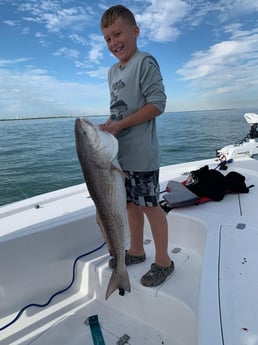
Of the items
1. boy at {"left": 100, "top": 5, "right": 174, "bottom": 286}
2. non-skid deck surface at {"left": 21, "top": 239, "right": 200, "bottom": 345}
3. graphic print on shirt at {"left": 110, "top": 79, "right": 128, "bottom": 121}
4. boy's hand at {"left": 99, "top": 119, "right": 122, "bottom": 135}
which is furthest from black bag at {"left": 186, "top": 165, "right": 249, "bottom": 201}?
boy's hand at {"left": 99, "top": 119, "right": 122, "bottom": 135}

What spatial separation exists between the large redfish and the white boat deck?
1.57 ft

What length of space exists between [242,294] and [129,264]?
107cm

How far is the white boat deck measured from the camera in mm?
1526

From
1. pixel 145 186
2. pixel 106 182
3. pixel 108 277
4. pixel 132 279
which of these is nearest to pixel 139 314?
pixel 132 279

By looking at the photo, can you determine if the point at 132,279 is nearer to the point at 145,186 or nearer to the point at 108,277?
the point at 108,277

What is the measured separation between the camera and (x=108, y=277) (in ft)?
7.34

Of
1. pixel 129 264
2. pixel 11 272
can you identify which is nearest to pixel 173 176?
pixel 129 264

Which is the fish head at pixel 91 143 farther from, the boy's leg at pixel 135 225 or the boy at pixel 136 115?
the boy's leg at pixel 135 225

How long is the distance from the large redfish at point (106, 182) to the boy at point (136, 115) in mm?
161

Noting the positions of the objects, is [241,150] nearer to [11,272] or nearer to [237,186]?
[237,186]

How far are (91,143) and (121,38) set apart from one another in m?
0.73

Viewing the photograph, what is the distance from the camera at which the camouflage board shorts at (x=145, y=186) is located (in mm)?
1897

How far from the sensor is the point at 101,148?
1.52m

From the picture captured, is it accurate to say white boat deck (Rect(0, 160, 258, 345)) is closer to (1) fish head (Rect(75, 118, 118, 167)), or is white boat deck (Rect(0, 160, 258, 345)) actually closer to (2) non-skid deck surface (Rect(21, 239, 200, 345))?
(2) non-skid deck surface (Rect(21, 239, 200, 345))
